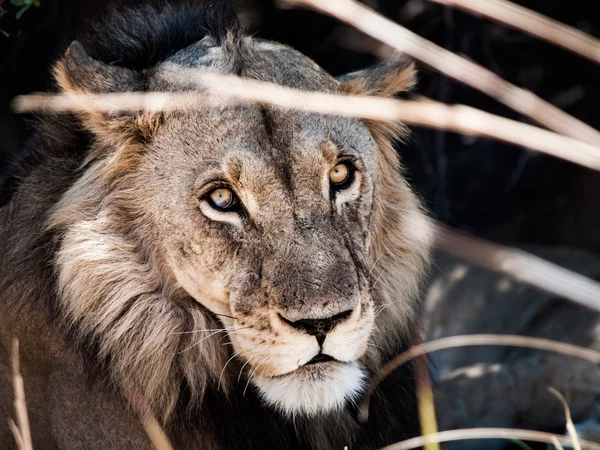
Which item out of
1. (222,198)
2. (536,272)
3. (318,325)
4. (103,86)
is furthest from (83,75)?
(536,272)

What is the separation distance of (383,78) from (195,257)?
3.74 feet

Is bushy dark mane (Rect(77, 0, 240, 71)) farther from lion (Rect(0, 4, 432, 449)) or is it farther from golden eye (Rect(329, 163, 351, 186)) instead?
golden eye (Rect(329, 163, 351, 186))

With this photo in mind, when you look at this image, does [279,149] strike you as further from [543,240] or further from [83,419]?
[543,240]

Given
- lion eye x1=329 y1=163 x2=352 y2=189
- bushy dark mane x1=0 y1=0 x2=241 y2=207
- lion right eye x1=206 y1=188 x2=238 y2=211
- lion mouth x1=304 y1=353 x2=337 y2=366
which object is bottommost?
lion mouth x1=304 y1=353 x2=337 y2=366

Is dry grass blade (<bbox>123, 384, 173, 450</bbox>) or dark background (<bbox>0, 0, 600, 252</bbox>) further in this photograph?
dark background (<bbox>0, 0, 600, 252</bbox>)

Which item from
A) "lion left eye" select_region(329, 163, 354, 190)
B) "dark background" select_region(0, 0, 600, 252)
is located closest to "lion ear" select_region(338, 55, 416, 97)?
→ "lion left eye" select_region(329, 163, 354, 190)

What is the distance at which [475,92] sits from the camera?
295 inches

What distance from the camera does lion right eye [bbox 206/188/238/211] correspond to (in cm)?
323

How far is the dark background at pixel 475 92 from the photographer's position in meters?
6.56

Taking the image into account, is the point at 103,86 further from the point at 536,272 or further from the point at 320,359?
the point at 536,272

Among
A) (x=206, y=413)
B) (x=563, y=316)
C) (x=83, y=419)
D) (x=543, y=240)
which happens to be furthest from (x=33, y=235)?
(x=543, y=240)

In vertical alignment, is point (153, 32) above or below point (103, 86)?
above

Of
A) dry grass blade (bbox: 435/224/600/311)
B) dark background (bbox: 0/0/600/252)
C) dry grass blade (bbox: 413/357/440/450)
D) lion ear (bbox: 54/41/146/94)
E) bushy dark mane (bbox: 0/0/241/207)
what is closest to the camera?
dry grass blade (bbox: 435/224/600/311)

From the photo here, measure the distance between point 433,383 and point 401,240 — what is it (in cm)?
79
